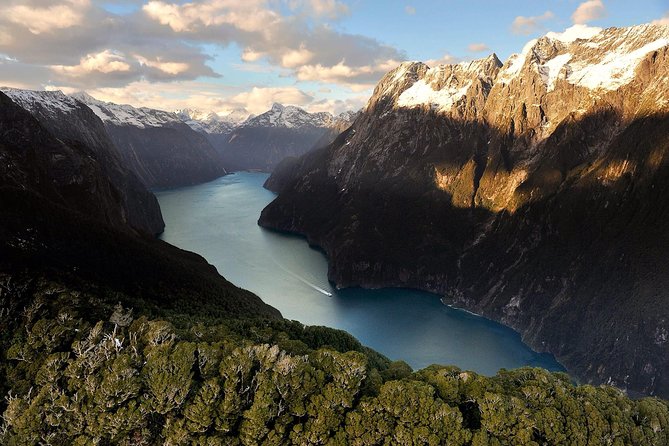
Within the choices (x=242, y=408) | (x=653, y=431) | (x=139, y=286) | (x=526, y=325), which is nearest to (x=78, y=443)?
(x=242, y=408)

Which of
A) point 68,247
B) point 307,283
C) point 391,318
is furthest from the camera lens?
point 307,283

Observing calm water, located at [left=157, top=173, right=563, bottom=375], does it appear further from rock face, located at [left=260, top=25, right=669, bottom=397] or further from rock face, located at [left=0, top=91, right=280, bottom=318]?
rock face, located at [left=0, top=91, right=280, bottom=318]

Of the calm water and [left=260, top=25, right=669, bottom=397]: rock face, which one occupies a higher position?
[left=260, top=25, right=669, bottom=397]: rock face

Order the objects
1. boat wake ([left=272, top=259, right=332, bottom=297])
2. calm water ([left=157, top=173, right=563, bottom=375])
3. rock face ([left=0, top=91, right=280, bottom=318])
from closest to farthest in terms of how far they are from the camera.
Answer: rock face ([left=0, top=91, right=280, bottom=318]) → calm water ([left=157, top=173, right=563, bottom=375]) → boat wake ([left=272, top=259, right=332, bottom=297])

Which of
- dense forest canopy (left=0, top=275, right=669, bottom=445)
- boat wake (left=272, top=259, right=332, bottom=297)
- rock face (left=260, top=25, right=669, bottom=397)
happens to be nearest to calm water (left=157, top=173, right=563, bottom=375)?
boat wake (left=272, top=259, right=332, bottom=297)

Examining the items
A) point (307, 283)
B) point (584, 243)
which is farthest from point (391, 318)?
point (584, 243)

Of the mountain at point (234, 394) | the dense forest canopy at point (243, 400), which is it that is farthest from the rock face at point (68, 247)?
the dense forest canopy at point (243, 400)

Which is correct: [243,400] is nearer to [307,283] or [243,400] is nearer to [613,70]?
[307,283]

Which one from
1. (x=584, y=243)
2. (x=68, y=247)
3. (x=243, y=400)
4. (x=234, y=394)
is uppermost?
(x=584, y=243)

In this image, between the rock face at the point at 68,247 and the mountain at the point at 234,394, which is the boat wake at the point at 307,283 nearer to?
the rock face at the point at 68,247

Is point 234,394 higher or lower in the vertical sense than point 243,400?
higher

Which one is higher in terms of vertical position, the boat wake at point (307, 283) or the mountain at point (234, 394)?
the mountain at point (234, 394)
